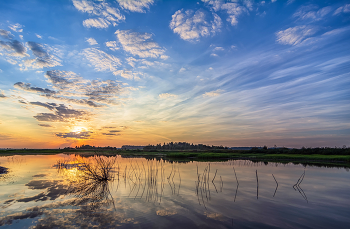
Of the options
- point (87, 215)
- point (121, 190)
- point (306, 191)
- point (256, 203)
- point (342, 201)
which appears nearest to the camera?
point (87, 215)

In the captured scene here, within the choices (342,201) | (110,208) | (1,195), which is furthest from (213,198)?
(1,195)

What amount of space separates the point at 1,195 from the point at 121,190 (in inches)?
318

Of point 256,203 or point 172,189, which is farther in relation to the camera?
point 172,189

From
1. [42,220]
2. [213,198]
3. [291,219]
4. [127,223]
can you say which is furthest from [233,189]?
[42,220]

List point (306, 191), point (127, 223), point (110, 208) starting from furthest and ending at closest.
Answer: point (306, 191), point (110, 208), point (127, 223)

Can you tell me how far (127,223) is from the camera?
8328 mm

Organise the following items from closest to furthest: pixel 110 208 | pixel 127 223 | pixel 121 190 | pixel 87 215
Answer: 1. pixel 127 223
2. pixel 87 215
3. pixel 110 208
4. pixel 121 190

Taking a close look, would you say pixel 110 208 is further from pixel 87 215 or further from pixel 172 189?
pixel 172 189

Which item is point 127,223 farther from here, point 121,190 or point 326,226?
point 326,226

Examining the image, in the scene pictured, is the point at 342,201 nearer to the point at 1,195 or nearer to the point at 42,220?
the point at 42,220

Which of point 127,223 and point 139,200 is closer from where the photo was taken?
point 127,223

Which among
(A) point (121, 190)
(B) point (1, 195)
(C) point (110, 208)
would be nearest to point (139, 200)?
(C) point (110, 208)

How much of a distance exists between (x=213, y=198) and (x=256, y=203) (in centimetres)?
285

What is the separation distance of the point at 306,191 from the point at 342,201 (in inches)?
111
